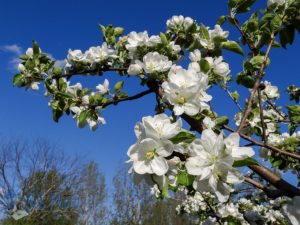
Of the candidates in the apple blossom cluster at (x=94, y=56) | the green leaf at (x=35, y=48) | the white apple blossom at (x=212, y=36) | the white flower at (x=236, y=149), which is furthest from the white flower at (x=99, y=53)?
the white flower at (x=236, y=149)

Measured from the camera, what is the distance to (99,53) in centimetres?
211

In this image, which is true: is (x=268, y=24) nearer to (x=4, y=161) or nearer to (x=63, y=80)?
(x=63, y=80)

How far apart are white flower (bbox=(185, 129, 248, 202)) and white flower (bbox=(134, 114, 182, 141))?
58 millimetres

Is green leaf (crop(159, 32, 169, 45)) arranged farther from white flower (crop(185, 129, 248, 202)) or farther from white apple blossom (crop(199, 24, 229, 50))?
white flower (crop(185, 129, 248, 202))

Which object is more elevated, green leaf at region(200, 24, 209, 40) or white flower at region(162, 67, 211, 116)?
green leaf at region(200, 24, 209, 40)

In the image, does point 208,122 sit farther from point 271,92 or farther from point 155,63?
point 271,92

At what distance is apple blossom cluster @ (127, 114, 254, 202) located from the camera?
→ 97 cm

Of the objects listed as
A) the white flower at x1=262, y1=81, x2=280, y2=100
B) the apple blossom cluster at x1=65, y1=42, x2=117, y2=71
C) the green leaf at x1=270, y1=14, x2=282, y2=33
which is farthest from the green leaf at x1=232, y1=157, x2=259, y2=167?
the white flower at x1=262, y1=81, x2=280, y2=100

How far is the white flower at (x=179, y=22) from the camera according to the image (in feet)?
6.51

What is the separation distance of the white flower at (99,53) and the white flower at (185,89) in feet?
2.83

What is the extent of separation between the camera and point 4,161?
22.7 meters

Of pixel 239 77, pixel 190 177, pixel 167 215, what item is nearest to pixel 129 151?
pixel 190 177

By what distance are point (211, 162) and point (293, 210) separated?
29 centimetres

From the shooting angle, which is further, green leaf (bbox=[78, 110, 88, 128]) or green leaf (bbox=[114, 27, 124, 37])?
green leaf (bbox=[114, 27, 124, 37])
